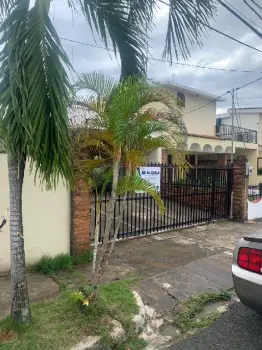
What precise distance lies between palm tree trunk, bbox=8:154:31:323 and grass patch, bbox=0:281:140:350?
0.46ft

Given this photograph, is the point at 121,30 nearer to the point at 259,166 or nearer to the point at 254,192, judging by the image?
the point at 254,192

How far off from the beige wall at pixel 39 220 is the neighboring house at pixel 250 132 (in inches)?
698

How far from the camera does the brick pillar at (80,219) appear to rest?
5.30m

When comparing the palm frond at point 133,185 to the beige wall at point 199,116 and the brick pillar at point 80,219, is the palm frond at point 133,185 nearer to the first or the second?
the brick pillar at point 80,219

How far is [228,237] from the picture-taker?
7.70 meters

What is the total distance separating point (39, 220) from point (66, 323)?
2.18 m

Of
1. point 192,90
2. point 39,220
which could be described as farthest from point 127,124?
point 192,90

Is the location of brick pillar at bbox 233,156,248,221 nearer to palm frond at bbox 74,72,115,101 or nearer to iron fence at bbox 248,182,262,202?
iron fence at bbox 248,182,262,202

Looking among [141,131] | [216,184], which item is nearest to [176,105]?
[141,131]

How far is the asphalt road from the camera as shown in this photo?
10.5ft

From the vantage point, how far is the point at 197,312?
4004mm

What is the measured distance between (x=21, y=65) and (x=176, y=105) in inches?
63.1

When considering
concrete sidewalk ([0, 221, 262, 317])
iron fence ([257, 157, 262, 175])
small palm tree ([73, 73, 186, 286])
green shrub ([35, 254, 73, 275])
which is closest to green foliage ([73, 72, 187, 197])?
small palm tree ([73, 73, 186, 286])

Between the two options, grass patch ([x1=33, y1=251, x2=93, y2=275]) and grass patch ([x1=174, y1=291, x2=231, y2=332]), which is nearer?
grass patch ([x1=174, y1=291, x2=231, y2=332])
